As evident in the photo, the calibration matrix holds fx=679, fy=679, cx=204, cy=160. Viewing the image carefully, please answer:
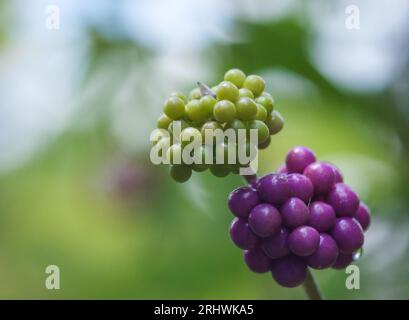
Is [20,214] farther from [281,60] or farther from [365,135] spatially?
[365,135]

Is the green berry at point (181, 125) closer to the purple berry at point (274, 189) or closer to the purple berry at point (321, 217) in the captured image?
the purple berry at point (274, 189)

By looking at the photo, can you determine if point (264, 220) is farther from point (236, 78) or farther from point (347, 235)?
point (236, 78)

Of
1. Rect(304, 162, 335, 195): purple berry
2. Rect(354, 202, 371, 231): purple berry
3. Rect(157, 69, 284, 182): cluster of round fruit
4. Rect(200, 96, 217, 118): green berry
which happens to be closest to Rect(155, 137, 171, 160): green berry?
Rect(157, 69, 284, 182): cluster of round fruit

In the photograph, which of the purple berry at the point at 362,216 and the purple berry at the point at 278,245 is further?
the purple berry at the point at 362,216

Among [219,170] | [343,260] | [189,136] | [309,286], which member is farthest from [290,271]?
[189,136]

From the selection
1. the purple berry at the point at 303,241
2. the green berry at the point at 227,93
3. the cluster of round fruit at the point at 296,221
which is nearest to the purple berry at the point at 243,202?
the cluster of round fruit at the point at 296,221

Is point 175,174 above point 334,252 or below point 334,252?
above

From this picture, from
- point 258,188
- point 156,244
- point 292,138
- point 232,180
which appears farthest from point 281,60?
point 258,188
